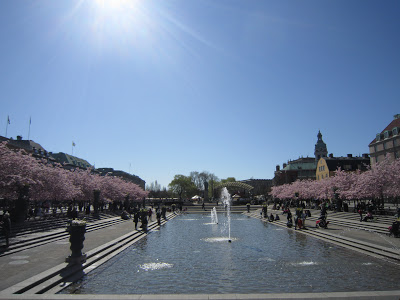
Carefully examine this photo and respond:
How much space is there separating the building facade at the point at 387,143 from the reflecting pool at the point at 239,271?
54396mm

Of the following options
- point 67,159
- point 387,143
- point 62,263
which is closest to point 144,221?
point 62,263

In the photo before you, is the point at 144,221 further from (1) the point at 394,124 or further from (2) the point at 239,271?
(1) the point at 394,124

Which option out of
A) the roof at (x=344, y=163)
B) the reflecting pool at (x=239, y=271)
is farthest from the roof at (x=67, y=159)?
the reflecting pool at (x=239, y=271)

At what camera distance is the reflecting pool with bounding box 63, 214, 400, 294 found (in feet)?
34.2

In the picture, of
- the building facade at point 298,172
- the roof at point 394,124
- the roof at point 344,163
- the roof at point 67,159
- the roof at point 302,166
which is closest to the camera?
the roof at point 394,124

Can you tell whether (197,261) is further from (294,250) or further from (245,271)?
(294,250)

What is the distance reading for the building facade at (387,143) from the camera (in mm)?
61312

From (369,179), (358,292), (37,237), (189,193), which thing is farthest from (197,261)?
(189,193)

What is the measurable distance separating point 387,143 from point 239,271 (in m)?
65.9

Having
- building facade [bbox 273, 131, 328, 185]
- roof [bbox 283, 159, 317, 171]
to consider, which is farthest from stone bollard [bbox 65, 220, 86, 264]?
roof [bbox 283, 159, 317, 171]

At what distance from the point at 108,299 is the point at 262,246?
12.8m

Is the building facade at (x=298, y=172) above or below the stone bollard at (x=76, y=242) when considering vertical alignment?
above

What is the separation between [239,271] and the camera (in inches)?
503

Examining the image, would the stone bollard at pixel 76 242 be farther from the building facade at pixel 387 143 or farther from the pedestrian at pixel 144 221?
the building facade at pixel 387 143
